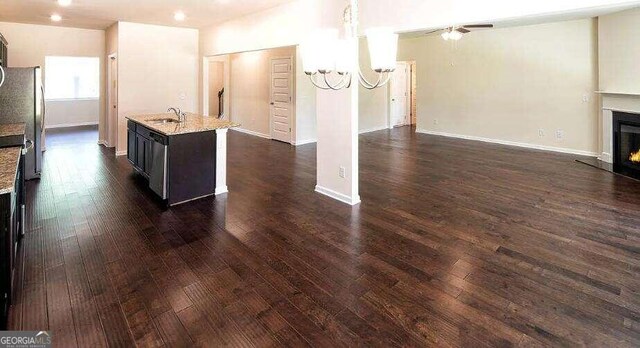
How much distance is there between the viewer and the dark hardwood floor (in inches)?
79.6

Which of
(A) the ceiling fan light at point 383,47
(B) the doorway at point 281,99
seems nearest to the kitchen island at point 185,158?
(A) the ceiling fan light at point 383,47

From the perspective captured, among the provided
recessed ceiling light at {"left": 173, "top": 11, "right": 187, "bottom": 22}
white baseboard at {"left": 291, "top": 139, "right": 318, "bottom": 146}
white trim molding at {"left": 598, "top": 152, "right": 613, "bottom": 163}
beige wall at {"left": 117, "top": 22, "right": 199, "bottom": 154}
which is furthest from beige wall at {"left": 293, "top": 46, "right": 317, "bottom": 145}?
white trim molding at {"left": 598, "top": 152, "right": 613, "bottom": 163}

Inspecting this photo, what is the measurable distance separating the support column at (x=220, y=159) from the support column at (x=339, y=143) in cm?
121

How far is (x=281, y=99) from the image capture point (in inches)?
335

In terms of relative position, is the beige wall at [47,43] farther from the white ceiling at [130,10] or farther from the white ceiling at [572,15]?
the white ceiling at [572,15]

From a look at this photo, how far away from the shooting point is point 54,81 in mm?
10656

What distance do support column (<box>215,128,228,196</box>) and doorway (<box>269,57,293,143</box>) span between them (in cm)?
391

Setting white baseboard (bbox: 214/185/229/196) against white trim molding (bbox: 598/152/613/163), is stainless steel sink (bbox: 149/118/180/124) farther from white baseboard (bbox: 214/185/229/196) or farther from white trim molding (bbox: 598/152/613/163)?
white trim molding (bbox: 598/152/613/163)

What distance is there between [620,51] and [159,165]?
7.05m

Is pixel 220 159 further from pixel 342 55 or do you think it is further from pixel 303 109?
pixel 303 109

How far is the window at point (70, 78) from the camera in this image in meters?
10.6

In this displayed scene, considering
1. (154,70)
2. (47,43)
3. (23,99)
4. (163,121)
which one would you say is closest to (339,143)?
(163,121)

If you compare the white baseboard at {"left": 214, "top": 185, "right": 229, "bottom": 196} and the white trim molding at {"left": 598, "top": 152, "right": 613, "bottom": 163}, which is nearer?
the white baseboard at {"left": 214, "top": 185, "right": 229, "bottom": 196}

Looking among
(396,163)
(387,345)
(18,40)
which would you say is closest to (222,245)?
(387,345)
